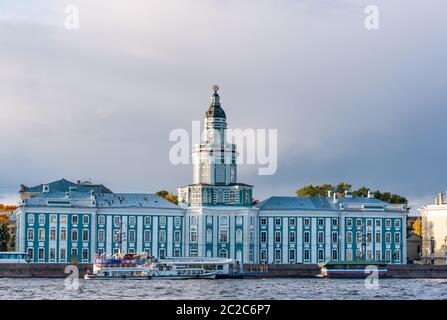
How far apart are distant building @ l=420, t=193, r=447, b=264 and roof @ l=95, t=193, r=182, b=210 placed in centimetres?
2882

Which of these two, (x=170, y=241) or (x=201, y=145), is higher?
(x=201, y=145)

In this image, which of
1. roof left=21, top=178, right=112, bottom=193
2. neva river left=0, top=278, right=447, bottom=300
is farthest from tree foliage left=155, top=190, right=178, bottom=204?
neva river left=0, top=278, right=447, bottom=300

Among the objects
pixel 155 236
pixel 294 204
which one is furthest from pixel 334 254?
pixel 155 236

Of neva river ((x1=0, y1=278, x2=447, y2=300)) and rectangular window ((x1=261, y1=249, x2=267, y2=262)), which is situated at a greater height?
rectangular window ((x1=261, y1=249, x2=267, y2=262))

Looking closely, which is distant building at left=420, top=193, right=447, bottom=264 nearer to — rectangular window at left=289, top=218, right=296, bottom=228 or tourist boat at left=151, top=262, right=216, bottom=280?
rectangular window at left=289, top=218, right=296, bottom=228

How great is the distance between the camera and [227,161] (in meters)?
104

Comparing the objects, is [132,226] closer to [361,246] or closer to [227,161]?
[227,161]

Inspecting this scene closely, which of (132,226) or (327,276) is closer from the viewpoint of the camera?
(327,276)

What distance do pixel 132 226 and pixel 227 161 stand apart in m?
12.1

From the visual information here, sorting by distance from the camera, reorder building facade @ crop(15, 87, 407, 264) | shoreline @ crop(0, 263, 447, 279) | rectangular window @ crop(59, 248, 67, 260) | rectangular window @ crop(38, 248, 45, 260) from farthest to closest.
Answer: building facade @ crop(15, 87, 407, 264)
rectangular window @ crop(59, 248, 67, 260)
rectangular window @ crop(38, 248, 45, 260)
shoreline @ crop(0, 263, 447, 279)

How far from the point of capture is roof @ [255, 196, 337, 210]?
335ft

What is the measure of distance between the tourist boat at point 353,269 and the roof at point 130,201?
16946 mm

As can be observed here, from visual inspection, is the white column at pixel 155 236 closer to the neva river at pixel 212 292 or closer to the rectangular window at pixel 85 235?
the rectangular window at pixel 85 235
